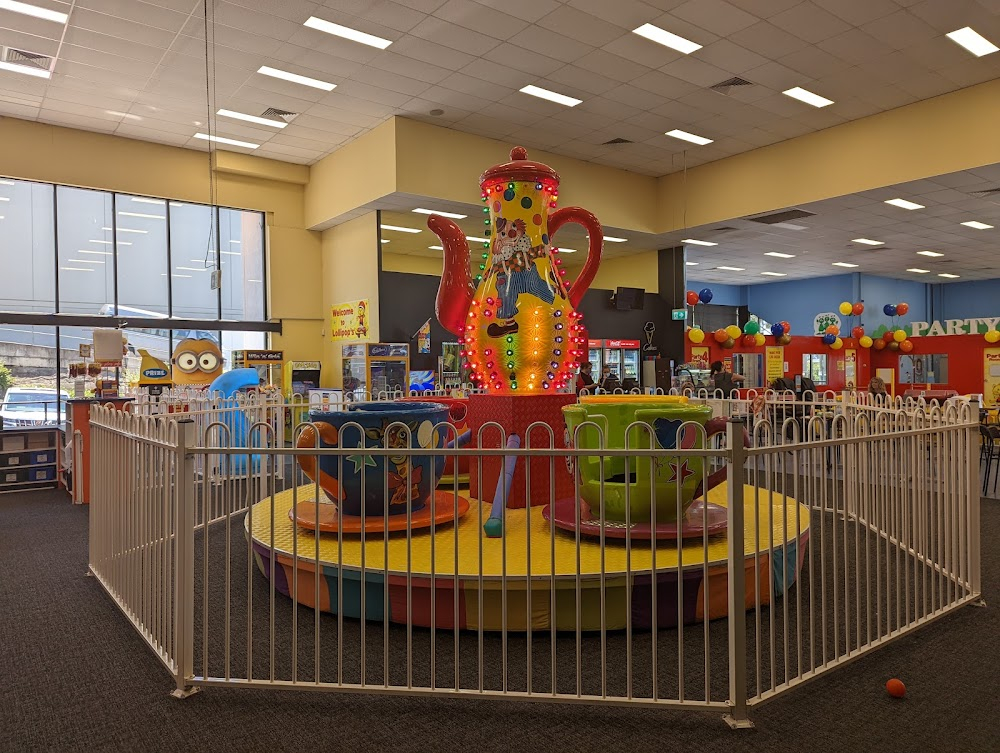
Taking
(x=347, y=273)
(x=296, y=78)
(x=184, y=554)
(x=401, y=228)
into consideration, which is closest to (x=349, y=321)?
(x=347, y=273)

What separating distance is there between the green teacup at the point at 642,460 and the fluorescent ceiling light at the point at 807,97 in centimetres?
766

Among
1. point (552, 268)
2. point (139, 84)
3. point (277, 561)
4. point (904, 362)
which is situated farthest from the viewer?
point (904, 362)

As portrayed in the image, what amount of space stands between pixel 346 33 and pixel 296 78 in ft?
5.03

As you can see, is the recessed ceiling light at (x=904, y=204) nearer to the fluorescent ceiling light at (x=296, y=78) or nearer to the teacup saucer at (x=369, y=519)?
Result: the fluorescent ceiling light at (x=296, y=78)

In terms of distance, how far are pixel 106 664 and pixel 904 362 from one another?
22.1m

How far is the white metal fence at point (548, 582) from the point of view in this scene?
119 inches

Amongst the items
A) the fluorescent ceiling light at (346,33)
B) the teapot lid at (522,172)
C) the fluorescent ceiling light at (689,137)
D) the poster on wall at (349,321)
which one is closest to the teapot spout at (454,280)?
the teapot lid at (522,172)

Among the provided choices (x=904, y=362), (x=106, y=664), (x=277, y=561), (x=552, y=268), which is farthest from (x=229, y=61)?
(x=904, y=362)

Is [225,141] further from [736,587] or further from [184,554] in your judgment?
[736,587]

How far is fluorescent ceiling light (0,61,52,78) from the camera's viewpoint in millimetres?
9089

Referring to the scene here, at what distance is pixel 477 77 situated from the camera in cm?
960

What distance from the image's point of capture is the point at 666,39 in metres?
8.58

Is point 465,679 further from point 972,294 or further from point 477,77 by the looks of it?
point 972,294

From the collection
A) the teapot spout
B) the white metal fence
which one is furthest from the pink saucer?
the teapot spout
